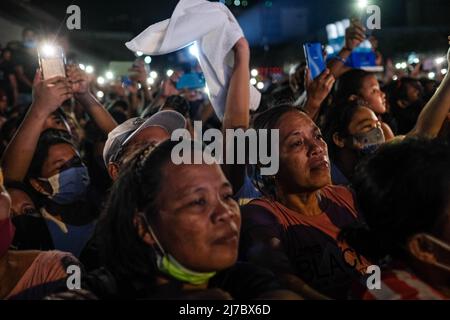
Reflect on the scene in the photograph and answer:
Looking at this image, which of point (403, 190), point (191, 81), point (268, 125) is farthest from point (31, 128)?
point (191, 81)

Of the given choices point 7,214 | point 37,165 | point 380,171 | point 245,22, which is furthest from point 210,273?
point 245,22

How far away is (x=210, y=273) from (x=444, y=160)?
811 millimetres

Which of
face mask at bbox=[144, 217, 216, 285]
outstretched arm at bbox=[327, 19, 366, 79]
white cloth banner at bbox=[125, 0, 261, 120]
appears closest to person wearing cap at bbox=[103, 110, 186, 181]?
white cloth banner at bbox=[125, 0, 261, 120]

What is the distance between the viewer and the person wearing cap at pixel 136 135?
2904mm

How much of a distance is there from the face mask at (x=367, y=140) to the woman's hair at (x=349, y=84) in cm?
64

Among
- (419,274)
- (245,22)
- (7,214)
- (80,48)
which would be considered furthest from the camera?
(245,22)

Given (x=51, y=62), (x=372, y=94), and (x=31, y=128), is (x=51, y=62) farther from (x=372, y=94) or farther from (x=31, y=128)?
(x=372, y=94)

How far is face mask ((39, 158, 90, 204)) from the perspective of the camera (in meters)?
3.40

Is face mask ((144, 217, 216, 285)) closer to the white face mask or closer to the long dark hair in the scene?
the white face mask

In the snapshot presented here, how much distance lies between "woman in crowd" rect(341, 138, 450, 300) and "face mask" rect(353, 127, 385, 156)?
158cm

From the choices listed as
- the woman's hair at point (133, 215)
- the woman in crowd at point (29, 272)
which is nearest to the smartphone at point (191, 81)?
the woman in crowd at point (29, 272)

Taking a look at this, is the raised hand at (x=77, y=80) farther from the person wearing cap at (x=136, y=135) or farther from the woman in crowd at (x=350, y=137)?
the woman in crowd at (x=350, y=137)

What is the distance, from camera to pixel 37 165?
342 centimetres
